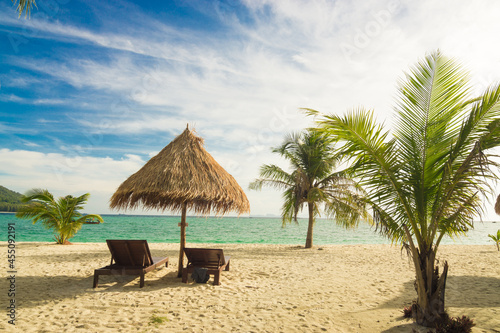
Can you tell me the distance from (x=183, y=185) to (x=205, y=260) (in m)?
1.66

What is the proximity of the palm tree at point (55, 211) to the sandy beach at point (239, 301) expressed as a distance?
5682mm

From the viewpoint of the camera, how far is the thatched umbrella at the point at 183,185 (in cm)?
602

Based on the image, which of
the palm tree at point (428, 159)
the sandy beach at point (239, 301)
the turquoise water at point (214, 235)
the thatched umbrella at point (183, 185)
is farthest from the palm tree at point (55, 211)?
the turquoise water at point (214, 235)

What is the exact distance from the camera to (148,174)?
6238 millimetres

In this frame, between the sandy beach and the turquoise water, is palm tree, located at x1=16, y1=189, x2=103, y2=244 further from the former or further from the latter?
the turquoise water

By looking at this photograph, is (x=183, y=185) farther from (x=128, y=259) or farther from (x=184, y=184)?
(x=128, y=259)

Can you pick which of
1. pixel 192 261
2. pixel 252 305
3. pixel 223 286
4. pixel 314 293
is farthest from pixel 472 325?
pixel 192 261

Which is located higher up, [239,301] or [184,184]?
[184,184]

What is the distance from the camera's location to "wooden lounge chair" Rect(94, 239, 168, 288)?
5.42m

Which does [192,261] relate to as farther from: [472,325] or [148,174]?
[472,325]

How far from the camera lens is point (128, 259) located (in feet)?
18.6

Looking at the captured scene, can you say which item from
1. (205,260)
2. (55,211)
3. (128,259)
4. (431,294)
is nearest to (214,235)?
(55,211)

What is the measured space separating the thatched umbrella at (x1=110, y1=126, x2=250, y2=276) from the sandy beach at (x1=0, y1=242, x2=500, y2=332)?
1.55 meters

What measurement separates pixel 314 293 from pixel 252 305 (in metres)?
1.35
